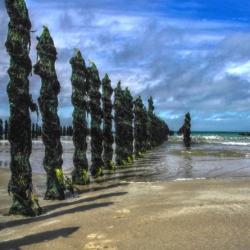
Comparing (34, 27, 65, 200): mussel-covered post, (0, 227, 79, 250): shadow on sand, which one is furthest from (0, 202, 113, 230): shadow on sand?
(34, 27, 65, 200): mussel-covered post

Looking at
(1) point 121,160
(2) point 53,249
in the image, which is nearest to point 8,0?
(2) point 53,249

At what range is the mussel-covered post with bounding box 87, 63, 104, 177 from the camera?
2817 centimetres

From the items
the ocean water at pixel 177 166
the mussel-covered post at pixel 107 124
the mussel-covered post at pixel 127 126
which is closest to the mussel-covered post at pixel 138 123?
the ocean water at pixel 177 166

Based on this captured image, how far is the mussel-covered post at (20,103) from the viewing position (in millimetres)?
15469

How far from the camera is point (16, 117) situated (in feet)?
51.3

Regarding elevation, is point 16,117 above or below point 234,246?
above

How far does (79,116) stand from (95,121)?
172 inches

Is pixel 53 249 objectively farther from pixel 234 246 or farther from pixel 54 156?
pixel 54 156

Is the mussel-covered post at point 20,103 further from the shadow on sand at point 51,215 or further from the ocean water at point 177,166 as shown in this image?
the ocean water at point 177,166

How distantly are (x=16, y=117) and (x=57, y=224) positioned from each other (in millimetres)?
3912

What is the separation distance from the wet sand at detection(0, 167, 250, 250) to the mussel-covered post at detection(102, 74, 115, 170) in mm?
13905

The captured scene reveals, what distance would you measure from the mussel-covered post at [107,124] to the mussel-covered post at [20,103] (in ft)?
54.9

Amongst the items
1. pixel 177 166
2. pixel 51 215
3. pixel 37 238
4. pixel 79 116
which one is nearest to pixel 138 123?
pixel 177 166

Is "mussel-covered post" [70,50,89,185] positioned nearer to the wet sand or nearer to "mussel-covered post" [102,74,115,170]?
the wet sand
